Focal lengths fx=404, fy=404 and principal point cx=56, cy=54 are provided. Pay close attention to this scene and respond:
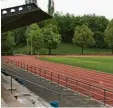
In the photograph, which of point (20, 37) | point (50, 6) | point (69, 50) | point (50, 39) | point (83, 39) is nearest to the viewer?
point (50, 6)

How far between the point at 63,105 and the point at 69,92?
4.02 m

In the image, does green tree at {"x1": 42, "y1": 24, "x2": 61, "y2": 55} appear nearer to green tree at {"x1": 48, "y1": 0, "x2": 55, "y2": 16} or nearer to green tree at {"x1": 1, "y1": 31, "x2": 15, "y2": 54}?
green tree at {"x1": 1, "y1": 31, "x2": 15, "y2": 54}

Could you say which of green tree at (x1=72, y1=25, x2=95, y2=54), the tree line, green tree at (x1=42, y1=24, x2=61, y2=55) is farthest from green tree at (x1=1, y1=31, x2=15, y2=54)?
green tree at (x1=72, y1=25, x2=95, y2=54)

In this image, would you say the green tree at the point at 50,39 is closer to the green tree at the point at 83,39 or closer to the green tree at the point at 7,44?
the green tree at the point at 83,39

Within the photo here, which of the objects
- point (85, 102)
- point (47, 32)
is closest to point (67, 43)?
point (47, 32)

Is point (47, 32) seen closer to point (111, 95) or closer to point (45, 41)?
point (45, 41)

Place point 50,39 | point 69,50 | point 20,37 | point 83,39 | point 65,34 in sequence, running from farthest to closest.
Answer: point 65,34 → point 20,37 → point 69,50 → point 83,39 → point 50,39

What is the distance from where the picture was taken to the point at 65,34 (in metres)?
109

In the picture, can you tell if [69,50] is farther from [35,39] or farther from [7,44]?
[7,44]

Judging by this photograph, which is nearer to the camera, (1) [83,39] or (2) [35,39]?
(2) [35,39]

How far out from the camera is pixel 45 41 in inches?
3460

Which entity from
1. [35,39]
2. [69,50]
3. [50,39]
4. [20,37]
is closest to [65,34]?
[69,50]

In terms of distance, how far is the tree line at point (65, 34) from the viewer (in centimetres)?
8706

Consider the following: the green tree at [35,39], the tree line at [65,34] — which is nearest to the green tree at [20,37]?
the tree line at [65,34]
